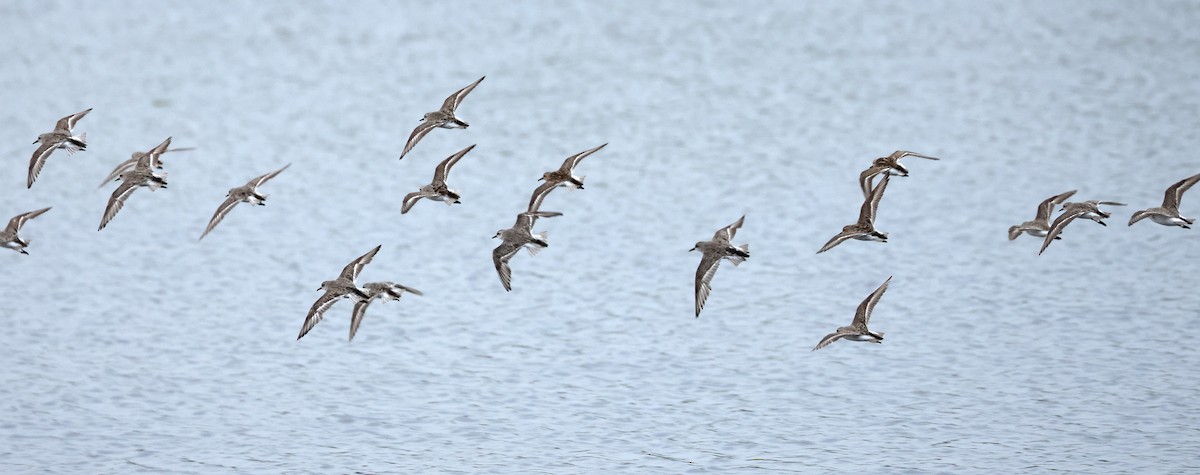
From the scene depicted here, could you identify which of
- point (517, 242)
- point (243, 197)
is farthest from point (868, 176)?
point (243, 197)

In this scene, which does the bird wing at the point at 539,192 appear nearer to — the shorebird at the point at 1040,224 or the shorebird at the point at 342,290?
the shorebird at the point at 342,290

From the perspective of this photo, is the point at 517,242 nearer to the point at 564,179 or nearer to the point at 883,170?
the point at 564,179

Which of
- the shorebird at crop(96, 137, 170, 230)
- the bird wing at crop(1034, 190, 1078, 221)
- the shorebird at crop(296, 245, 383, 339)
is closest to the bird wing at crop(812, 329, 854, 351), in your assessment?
the bird wing at crop(1034, 190, 1078, 221)

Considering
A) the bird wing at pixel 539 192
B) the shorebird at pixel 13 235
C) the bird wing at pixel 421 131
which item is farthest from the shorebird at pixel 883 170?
the shorebird at pixel 13 235

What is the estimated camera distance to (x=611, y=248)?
27.5 metres

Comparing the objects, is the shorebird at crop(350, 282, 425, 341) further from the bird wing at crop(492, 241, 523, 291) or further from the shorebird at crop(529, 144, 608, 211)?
the shorebird at crop(529, 144, 608, 211)

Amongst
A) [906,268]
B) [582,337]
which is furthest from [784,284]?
[582,337]

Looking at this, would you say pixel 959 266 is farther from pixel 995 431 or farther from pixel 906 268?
pixel 995 431

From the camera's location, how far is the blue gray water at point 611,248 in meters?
20.1

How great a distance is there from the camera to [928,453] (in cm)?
1916

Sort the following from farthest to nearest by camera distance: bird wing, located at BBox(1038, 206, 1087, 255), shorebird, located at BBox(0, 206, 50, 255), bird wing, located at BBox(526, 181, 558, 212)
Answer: shorebird, located at BBox(0, 206, 50, 255) → bird wing, located at BBox(526, 181, 558, 212) → bird wing, located at BBox(1038, 206, 1087, 255)

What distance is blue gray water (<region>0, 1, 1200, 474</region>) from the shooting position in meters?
20.1

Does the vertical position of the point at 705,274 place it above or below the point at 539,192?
below

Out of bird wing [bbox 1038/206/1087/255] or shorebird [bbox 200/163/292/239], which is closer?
bird wing [bbox 1038/206/1087/255]
